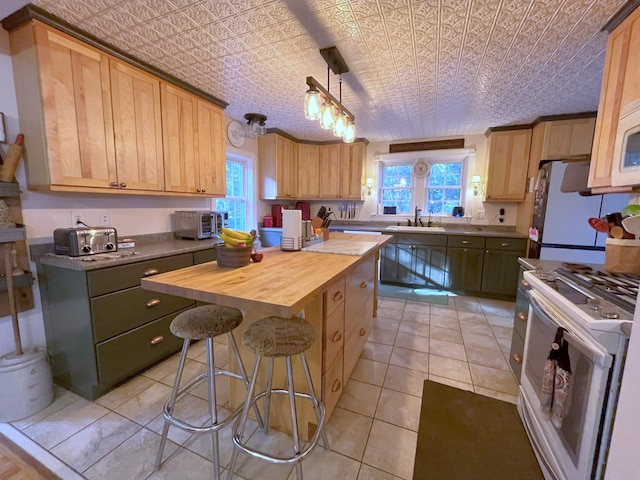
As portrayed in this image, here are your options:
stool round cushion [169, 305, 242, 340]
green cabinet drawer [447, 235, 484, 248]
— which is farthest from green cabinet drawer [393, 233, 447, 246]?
stool round cushion [169, 305, 242, 340]

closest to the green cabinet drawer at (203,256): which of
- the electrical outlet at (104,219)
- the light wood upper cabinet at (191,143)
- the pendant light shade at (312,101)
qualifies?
the light wood upper cabinet at (191,143)

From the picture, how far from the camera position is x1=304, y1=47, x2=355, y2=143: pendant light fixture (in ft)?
5.57

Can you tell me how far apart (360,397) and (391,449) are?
39 centimetres

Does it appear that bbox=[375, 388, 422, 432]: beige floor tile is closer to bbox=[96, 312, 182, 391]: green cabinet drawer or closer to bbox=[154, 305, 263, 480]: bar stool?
bbox=[154, 305, 263, 480]: bar stool

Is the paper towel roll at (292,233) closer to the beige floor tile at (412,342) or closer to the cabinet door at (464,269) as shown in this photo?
the beige floor tile at (412,342)

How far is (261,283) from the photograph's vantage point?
3.72 feet

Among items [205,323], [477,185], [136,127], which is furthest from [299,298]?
[477,185]

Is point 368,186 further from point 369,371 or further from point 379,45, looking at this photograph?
point 369,371

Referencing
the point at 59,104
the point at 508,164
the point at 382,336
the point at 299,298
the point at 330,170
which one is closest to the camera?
the point at 299,298

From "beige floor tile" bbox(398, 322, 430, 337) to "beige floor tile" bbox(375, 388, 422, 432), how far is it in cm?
93

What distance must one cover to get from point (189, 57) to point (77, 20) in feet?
2.07

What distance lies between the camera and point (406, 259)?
397 cm

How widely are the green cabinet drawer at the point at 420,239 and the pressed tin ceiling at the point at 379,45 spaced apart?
1660 millimetres

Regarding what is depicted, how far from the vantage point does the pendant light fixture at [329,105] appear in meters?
1.70
